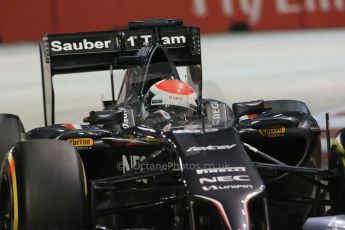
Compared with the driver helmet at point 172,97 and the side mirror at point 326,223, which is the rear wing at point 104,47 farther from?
the side mirror at point 326,223

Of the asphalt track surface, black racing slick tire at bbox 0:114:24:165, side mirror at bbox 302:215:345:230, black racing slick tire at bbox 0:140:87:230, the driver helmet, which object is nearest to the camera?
side mirror at bbox 302:215:345:230

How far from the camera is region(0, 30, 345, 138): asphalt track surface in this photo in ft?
30.7

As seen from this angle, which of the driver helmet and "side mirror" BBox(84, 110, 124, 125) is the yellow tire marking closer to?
"side mirror" BBox(84, 110, 124, 125)

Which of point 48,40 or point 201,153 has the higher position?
point 48,40

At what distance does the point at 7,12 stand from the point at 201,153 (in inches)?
434

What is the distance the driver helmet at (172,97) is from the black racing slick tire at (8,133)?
0.83 meters

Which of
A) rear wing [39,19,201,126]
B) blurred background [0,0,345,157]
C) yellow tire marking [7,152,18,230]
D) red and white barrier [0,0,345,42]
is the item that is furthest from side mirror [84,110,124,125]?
red and white barrier [0,0,345,42]

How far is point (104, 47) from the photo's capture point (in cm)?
617

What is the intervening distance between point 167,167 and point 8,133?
1.30 meters

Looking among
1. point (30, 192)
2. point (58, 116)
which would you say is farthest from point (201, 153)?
point (58, 116)

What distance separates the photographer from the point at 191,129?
13.8ft

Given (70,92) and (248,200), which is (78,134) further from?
(70,92)

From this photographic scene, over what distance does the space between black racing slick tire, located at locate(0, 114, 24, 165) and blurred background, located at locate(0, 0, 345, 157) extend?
3.09 metres

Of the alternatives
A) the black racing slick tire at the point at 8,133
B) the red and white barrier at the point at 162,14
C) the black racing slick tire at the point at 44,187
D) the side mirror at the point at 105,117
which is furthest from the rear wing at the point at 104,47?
the red and white barrier at the point at 162,14
